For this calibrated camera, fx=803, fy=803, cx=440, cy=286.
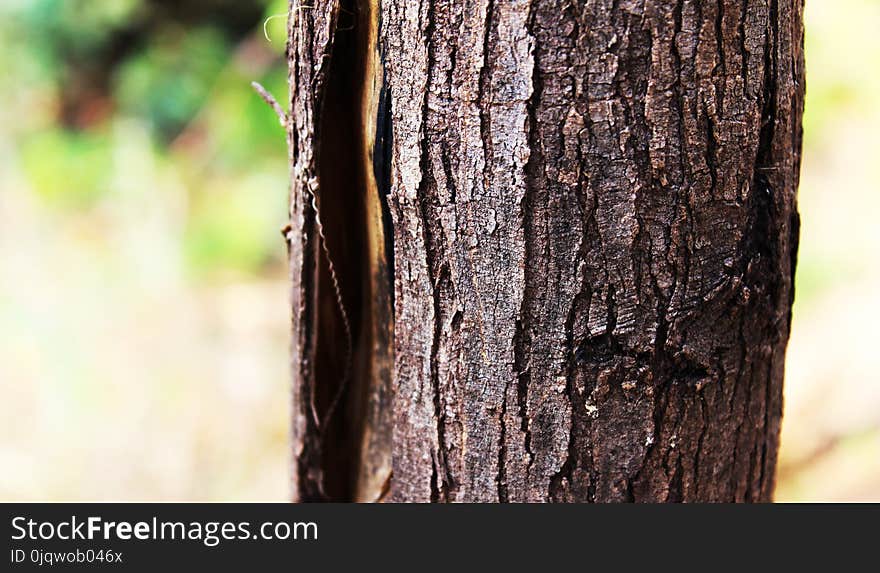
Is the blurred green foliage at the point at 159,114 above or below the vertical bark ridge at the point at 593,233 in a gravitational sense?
above

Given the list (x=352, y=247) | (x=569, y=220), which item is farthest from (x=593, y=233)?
(x=352, y=247)

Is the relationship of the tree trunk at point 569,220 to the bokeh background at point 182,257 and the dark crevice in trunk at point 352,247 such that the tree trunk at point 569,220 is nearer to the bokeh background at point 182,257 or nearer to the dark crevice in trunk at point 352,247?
the dark crevice in trunk at point 352,247

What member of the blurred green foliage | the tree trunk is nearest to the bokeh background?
the blurred green foliage

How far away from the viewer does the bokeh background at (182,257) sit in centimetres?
271

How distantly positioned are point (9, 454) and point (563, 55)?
2.59m

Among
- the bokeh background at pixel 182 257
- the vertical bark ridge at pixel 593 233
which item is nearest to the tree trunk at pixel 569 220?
the vertical bark ridge at pixel 593 233

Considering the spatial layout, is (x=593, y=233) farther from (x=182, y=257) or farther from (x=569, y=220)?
(x=182, y=257)

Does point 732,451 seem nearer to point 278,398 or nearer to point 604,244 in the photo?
point 604,244

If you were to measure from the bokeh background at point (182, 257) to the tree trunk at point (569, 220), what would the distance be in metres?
1.85

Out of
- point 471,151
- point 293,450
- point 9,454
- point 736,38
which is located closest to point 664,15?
point 736,38

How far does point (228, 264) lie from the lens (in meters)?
3.50

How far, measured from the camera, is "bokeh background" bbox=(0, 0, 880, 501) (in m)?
2.71

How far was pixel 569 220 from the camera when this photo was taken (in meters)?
0.84

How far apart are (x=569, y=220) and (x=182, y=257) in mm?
2798
